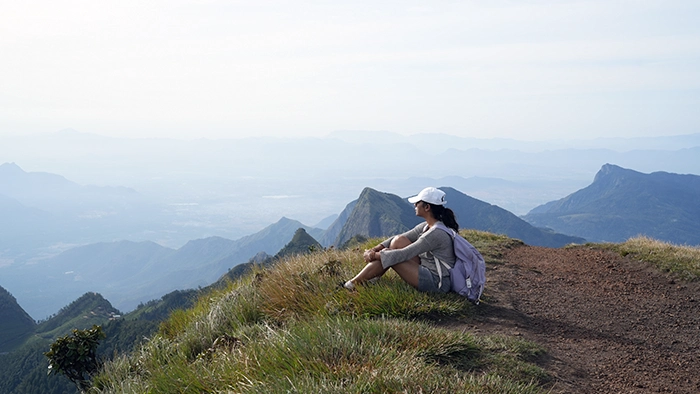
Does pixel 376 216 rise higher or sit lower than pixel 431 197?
lower

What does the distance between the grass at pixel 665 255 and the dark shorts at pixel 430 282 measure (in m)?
5.44

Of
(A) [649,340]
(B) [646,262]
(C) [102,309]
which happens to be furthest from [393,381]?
(C) [102,309]

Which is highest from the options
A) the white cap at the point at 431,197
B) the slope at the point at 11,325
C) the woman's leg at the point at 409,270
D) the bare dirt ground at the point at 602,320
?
the white cap at the point at 431,197

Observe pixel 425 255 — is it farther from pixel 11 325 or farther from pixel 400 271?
pixel 11 325

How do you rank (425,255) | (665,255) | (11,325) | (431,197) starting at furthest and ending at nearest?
1. (11,325)
2. (665,255)
3. (425,255)
4. (431,197)

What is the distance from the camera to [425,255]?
7.44 m

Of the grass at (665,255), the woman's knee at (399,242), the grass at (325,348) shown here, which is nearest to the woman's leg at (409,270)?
the grass at (325,348)

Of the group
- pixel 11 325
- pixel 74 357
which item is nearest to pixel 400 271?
pixel 74 357

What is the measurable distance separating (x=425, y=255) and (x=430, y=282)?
1.46 feet

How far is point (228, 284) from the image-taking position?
9625 millimetres

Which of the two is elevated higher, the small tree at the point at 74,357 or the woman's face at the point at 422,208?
the woman's face at the point at 422,208

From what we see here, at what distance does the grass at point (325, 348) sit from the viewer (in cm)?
397

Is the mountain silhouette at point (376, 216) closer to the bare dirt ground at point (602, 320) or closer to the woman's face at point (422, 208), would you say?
the bare dirt ground at point (602, 320)

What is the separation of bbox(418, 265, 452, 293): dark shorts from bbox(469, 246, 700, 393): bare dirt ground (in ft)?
2.06
